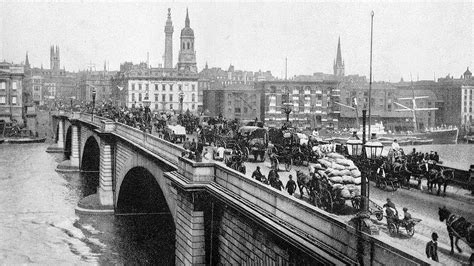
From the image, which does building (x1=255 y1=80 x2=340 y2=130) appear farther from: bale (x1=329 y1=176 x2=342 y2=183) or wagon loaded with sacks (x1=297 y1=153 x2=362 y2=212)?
bale (x1=329 y1=176 x2=342 y2=183)

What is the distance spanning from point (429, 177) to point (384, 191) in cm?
182

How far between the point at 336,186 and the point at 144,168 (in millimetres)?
21429

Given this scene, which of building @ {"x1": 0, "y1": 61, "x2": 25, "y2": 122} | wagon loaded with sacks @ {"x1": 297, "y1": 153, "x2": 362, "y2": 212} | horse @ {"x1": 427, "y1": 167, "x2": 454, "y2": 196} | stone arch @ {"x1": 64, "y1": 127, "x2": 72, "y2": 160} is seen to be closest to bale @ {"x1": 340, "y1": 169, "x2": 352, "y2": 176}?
wagon loaded with sacks @ {"x1": 297, "y1": 153, "x2": 362, "y2": 212}

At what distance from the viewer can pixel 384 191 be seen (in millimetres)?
22203

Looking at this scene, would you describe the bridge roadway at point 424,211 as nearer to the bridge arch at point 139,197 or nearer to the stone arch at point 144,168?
the stone arch at point 144,168

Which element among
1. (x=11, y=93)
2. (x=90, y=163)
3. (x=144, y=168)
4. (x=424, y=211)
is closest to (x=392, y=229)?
(x=424, y=211)

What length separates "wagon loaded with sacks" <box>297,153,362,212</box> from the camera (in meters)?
16.6

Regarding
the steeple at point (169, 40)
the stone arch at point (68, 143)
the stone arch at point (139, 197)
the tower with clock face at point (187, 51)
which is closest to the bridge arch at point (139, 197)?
the stone arch at point (139, 197)

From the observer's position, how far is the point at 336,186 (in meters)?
16.7

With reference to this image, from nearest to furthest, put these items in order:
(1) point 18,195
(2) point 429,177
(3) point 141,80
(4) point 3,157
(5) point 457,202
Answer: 1. (5) point 457,202
2. (2) point 429,177
3. (1) point 18,195
4. (4) point 3,157
5. (3) point 141,80

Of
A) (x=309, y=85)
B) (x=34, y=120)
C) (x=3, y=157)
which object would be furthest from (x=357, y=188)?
(x=34, y=120)

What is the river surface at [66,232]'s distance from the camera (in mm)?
33656

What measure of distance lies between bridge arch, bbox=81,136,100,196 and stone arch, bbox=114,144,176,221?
58.1ft

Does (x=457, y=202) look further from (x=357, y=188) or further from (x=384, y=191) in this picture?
(x=357, y=188)
